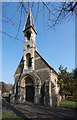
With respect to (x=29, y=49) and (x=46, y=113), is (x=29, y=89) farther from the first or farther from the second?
(x=29, y=49)

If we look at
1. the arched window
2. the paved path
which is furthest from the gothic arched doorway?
the paved path

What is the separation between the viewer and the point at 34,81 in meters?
12.2

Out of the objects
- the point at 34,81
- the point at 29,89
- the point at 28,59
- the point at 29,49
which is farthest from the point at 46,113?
the point at 29,49

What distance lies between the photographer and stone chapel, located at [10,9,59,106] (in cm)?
1069

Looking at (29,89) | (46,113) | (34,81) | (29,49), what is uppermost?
(29,49)

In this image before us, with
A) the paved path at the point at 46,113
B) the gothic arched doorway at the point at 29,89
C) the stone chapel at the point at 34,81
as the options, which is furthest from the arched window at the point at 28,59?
the paved path at the point at 46,113

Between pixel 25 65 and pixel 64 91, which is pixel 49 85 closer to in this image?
pixel 64 91

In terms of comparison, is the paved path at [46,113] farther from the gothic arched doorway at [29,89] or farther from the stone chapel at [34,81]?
the gothic arched doorway at [29,89]

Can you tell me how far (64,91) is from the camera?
1411 centimetres

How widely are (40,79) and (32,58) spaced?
419cm

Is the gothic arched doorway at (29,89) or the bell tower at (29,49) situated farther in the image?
the bell tower at (29,49)

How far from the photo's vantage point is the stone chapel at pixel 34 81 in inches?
421

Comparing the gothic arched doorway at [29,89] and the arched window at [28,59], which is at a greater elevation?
the arched window at [28,59]

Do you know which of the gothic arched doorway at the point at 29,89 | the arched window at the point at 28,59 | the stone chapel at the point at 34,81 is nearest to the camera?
the stone chapel at the point at 34,81
